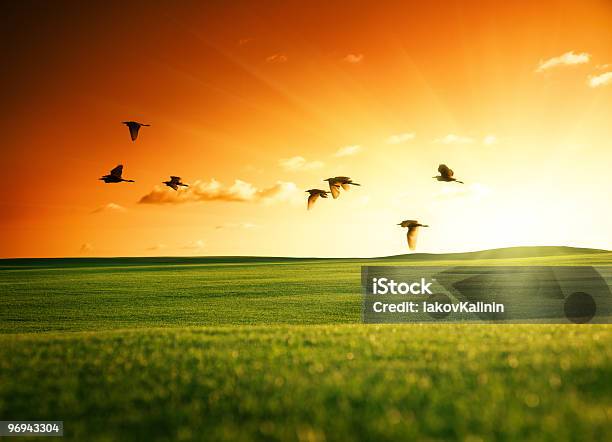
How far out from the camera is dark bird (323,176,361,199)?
50.3 ft

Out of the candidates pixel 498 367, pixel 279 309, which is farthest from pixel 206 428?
pixel 279 309

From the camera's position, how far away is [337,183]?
1566 cm

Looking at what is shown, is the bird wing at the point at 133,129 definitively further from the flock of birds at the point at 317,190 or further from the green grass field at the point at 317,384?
the green grass field at the point at 317,384

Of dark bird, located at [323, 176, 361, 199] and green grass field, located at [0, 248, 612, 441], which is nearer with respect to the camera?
green grass field, located at [0, 248, 612, 441]

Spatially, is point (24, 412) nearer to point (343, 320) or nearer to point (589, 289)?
point (343, 320)

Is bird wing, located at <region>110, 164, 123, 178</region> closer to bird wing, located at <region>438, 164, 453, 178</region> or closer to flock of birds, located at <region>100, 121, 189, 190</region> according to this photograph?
flock of birds, located at <region>100, 121, 189, 190</region>

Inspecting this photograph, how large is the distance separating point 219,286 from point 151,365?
3633 centimetres

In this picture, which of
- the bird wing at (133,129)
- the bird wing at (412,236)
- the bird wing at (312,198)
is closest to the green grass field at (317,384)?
the bird wing at (412,236)

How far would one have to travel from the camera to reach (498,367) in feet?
26.7

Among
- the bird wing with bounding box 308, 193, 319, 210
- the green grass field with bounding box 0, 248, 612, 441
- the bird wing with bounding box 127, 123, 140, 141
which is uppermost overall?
the bird wing with bounding box 127, 123, 140, 141

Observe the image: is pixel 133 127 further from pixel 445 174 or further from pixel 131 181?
pixel 445 174

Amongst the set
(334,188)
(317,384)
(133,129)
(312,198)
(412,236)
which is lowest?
(317,384)

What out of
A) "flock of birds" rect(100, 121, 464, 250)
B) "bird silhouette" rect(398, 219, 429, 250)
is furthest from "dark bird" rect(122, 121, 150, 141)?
"bird silhouette" rect(398, 219, 429, 250)

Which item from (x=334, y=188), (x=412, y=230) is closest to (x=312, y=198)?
(x=334, y=188)
